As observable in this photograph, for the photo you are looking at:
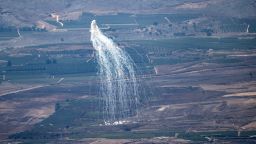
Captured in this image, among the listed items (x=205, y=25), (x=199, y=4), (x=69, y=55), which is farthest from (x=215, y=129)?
(x=199, y=4)

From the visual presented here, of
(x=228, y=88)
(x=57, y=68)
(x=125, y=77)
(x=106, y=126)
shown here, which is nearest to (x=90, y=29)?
(x=57, y=68)

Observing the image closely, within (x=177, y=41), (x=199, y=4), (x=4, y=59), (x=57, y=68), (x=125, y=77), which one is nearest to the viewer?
(x=125, y=77)

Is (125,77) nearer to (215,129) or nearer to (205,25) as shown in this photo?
(215,129)

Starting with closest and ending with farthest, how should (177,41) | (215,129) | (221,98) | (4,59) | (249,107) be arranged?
(215,129) < (249,107) < (221,98) < (4,59) < (177,41)

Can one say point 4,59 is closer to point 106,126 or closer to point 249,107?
point 106,126

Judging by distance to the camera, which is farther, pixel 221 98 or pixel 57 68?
pixel 57 68

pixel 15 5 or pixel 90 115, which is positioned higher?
pixel 15 5
